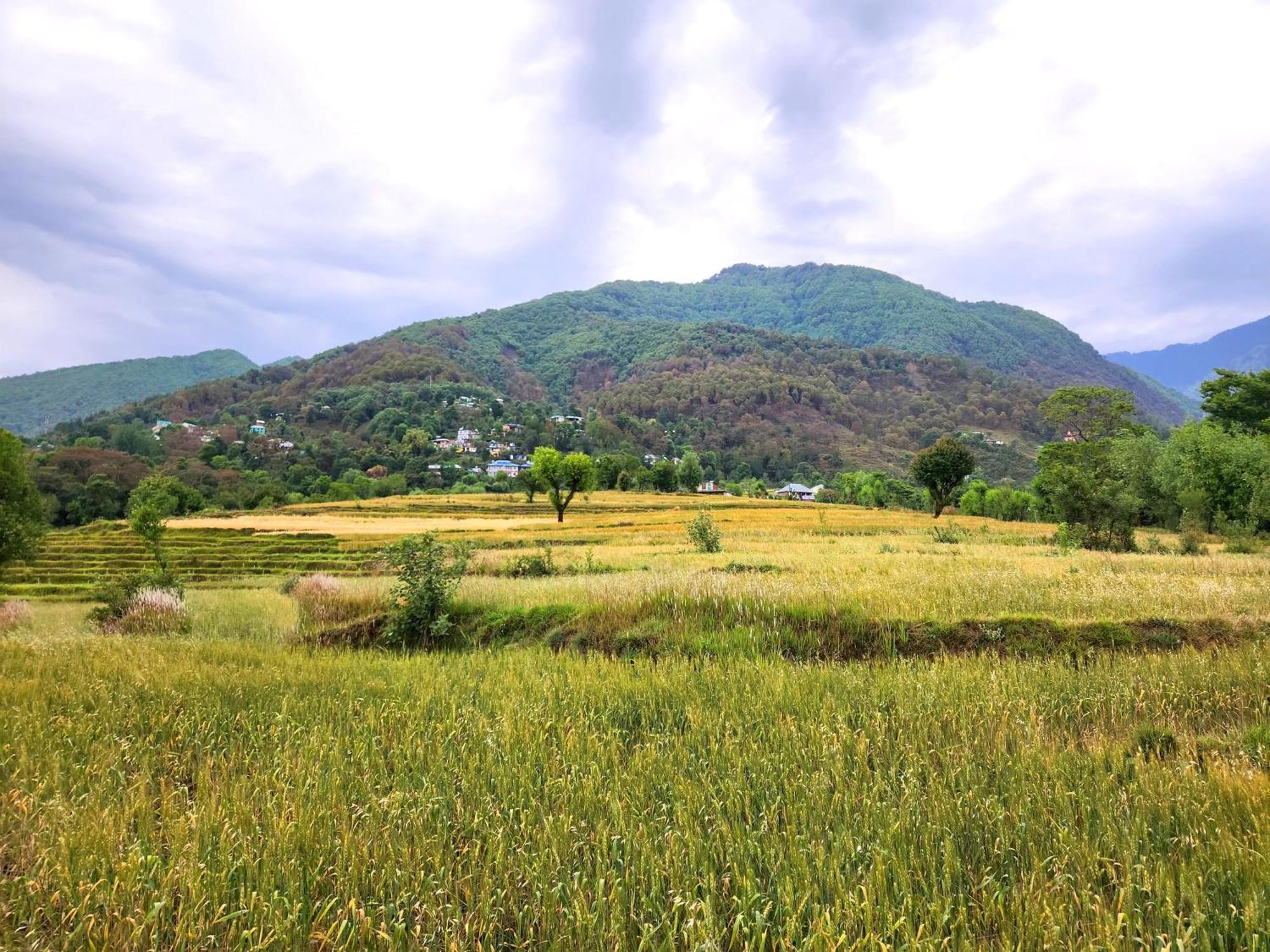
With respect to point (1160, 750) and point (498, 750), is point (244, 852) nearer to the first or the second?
point (498, 750)

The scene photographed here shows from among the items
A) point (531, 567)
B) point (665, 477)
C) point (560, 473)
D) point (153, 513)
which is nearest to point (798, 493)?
point (665, 477)

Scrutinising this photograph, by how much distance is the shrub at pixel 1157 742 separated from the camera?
4.75 metres

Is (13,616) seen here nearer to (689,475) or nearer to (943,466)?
(943,466)

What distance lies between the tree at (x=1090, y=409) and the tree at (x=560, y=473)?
174ft

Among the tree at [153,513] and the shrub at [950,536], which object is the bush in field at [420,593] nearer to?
the tree at [153,513]

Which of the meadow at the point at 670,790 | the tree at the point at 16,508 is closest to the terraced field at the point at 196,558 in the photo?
the tree at the point at 16,508

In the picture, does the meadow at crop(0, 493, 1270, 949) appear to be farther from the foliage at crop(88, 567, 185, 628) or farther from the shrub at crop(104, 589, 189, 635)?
the foliage at crop(88, 567, 185, 628)

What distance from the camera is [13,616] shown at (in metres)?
19.7

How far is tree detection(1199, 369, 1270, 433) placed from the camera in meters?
47.6

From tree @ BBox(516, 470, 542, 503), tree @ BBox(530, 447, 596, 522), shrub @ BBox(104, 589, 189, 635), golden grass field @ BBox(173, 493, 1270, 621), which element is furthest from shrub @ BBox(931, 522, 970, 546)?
tree @ BBox(516, 470, 542, 503)

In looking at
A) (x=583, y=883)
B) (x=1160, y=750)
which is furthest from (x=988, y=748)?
(x=583, y=883)

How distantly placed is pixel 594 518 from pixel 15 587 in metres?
46.1

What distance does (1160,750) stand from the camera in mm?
4852

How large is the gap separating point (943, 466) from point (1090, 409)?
55.0ft
